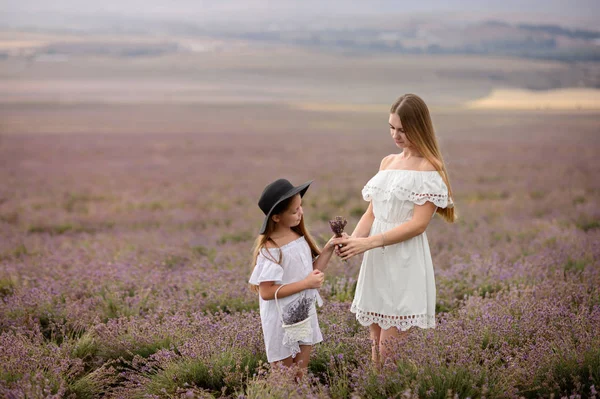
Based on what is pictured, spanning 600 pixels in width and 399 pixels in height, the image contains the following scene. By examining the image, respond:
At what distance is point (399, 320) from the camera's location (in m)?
3.29

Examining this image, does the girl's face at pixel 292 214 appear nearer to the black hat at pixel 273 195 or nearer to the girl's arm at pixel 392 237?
the black hat at pixel 273 195

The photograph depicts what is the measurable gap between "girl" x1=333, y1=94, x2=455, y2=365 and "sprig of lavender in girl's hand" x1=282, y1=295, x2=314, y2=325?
36 cm

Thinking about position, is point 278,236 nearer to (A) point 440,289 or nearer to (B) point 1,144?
(A) point 440,289

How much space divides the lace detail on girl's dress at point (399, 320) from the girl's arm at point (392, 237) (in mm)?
479

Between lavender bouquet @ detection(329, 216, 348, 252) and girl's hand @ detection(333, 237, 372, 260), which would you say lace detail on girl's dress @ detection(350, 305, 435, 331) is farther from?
lavender bouquet @ detection(329, 216, 348, 252)

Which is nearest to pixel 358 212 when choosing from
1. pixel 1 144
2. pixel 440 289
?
pixel 440 289

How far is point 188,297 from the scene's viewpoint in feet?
16.1

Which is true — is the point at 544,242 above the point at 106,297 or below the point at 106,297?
below

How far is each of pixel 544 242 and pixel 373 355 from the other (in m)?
4.94

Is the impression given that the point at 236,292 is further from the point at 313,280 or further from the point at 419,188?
the point at 419,188

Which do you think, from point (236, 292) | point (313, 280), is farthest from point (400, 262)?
point (236, 292)

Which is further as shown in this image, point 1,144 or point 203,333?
point 1,144

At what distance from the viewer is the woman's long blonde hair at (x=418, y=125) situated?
3223 mm

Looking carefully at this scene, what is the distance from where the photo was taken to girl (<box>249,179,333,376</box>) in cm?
305
